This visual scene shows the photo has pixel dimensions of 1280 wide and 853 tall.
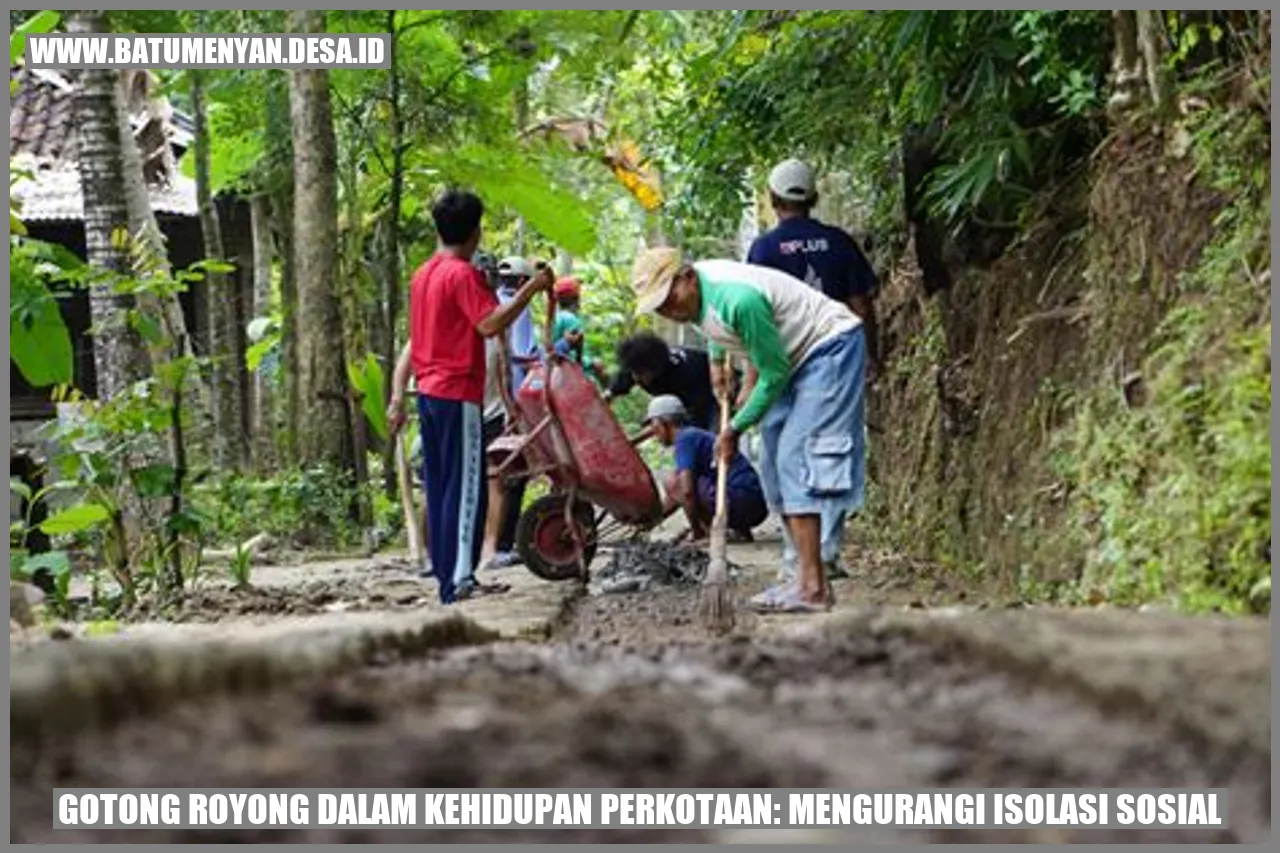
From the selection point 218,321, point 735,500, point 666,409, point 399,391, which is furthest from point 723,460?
point 218,321

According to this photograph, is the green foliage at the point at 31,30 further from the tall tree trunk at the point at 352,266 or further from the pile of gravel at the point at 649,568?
the tall tree trunk at the point at 352,266

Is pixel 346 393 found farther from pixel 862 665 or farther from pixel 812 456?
pixel 862 665

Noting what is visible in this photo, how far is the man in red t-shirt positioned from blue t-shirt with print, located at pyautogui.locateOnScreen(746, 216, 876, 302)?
1.36 metres

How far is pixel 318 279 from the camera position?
13406 millimetres

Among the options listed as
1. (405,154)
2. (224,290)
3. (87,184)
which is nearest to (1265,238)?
(87,184)

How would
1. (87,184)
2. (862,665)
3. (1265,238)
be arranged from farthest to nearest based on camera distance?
(87,184)
(1265,238)
(862,665)

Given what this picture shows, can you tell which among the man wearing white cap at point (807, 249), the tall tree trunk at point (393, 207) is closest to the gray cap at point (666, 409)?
the man wearing white cap at point (807, 249)

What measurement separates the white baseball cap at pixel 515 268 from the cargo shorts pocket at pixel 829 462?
2.83 metres

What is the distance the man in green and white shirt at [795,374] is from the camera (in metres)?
7.06

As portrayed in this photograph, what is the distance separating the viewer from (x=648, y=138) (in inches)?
719

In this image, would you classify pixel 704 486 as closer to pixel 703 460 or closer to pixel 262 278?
pixel 703 460

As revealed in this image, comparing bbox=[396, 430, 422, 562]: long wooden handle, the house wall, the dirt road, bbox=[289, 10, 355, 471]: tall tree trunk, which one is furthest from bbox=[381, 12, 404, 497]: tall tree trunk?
the dirt road

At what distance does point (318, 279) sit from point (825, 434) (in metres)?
6.88

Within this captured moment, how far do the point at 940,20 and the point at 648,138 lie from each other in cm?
1089
